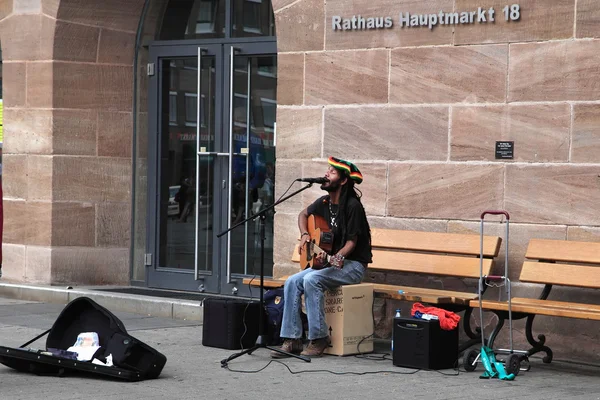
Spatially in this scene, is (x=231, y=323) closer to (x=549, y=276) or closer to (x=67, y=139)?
(x=549, y=276)

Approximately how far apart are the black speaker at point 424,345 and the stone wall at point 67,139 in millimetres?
5172

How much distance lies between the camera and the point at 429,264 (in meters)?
10.1

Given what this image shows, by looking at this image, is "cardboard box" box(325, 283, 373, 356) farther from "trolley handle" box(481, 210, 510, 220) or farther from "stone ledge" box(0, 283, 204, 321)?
"stone ledge" box(0, 283, 204, 321)

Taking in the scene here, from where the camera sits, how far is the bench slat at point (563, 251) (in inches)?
368

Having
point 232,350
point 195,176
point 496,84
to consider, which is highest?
point 496,84

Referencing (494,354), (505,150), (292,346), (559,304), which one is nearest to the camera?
(494,354)

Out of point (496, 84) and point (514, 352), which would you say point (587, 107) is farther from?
point (514, 352)

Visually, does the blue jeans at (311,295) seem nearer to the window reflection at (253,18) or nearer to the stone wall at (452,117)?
the stone wall at (452,117)

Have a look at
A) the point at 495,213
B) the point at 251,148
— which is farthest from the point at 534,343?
the point at 251,148

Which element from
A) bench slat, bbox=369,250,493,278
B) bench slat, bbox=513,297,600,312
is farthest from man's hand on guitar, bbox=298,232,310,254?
bench slat, bbox=513,297,600,312

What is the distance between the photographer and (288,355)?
945 centimetres

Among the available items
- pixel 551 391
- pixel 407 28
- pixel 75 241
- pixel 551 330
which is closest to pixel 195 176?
pixel 75 241

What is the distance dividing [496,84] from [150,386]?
386 cm

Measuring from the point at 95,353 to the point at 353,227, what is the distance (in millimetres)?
2333
